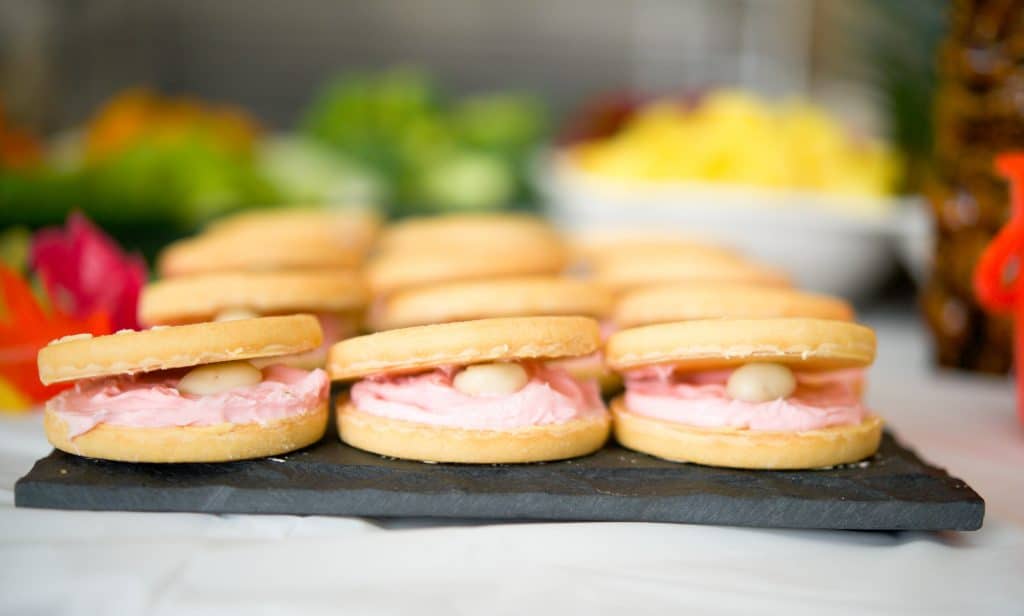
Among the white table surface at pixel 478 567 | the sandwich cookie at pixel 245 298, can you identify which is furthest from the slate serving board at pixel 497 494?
Answer: the sandwich cookie at pixel 245 298

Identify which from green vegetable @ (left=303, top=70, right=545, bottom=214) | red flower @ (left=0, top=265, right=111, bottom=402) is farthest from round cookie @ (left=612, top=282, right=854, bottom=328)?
green vegetable @ (left=303, top=70, right=545, bottom=214)

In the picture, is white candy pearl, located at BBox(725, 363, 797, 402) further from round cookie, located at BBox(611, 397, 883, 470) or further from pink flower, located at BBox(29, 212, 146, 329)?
pink flower, located at BBox(29, 212, 146, 329)

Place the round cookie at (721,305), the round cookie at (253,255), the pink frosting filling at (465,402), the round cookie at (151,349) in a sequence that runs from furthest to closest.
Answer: the round cookie at (253,255)
the round cookie at (721,305)
the pink frosting filling at (465,402)
the round cookie at (151,349)

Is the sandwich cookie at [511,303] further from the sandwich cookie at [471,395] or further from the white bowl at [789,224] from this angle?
the white bowl at [789,224]

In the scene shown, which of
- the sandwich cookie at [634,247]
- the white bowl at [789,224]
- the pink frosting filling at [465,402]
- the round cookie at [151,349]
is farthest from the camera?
the white bowl at [789,224]

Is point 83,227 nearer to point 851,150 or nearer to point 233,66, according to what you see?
point 851,150

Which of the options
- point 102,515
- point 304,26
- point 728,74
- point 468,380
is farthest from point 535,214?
point 728,74
